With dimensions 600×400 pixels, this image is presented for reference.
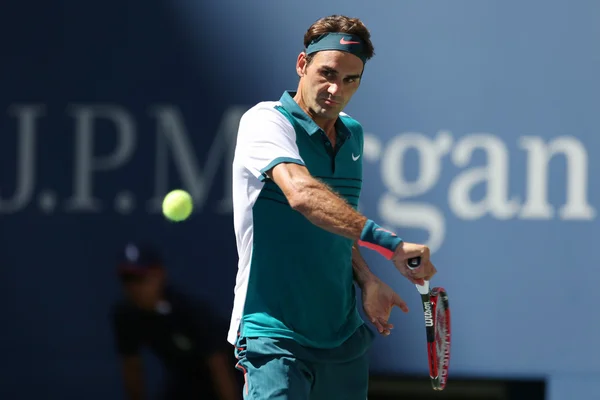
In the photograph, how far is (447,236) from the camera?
4879 millimetres

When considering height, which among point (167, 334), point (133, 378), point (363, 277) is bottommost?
point (133, 378)

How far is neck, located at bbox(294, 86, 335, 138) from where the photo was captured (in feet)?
9.27

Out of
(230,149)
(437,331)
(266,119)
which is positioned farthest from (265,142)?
(230,149)

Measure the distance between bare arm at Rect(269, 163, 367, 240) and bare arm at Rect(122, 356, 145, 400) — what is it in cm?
264

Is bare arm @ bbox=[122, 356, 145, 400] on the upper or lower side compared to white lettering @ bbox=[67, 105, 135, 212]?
lower

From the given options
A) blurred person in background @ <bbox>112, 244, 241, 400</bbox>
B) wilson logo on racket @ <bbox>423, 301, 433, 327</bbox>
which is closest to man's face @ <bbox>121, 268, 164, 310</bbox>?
blurred person in background @ <bbox>112, 244, 241, 400</bbox>

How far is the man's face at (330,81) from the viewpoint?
2.77 metres

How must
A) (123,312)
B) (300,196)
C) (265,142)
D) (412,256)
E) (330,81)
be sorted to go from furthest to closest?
1. (123,312)
2. (330,81)
3. (265,142)
4. (300,196)
5. (412,256)

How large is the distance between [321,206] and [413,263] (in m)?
0.25

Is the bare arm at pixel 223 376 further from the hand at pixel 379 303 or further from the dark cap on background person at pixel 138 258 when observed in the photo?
the hand at pixel 379 303

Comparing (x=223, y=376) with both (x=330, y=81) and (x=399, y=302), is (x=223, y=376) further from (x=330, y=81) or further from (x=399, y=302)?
(x=330, y=81)

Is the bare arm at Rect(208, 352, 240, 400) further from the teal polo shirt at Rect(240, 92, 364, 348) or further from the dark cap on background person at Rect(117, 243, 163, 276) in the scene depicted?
the teal polo shirt at Rect(240, 92, 364, 348)

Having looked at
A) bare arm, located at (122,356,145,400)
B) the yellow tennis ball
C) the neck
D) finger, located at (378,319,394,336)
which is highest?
the neck

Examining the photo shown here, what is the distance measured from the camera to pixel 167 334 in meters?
4.98
